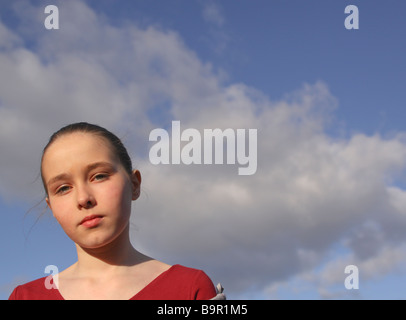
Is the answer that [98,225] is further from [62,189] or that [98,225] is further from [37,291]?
[37,291]

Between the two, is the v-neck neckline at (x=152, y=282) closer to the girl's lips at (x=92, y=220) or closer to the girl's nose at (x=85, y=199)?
the girl's lips at (x=92, y=220)

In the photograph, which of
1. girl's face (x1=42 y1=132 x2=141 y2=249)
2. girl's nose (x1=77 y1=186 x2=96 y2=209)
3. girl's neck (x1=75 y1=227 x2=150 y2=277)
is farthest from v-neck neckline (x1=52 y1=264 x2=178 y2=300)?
girl's nose (x1=77 y1=186 x2=96 y2=209)

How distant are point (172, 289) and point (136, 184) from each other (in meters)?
1.01

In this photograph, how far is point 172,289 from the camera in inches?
191

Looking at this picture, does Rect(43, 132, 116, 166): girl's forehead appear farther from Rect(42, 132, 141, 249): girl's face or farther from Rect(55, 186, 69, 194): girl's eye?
Rect(55, 186, 69, 194): girl's eye

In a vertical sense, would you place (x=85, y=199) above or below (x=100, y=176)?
below

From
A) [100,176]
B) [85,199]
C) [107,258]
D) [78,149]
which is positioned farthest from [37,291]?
[78,149]

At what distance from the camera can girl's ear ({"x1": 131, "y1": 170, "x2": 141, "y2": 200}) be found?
5133 millimetres

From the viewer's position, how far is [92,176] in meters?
4.79

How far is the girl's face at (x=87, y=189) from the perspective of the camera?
467 centimetres

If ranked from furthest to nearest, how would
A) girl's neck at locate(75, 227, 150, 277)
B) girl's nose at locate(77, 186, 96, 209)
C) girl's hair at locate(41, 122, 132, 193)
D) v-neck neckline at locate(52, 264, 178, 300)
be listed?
girl's hair at locate(41, 122, 132, 193), girl's neck at locate(75, 227, 150, 277), v-neck neckline at locate(52, 264, 178, 300), girl's nose at locate(77, 186, 96, 209)
